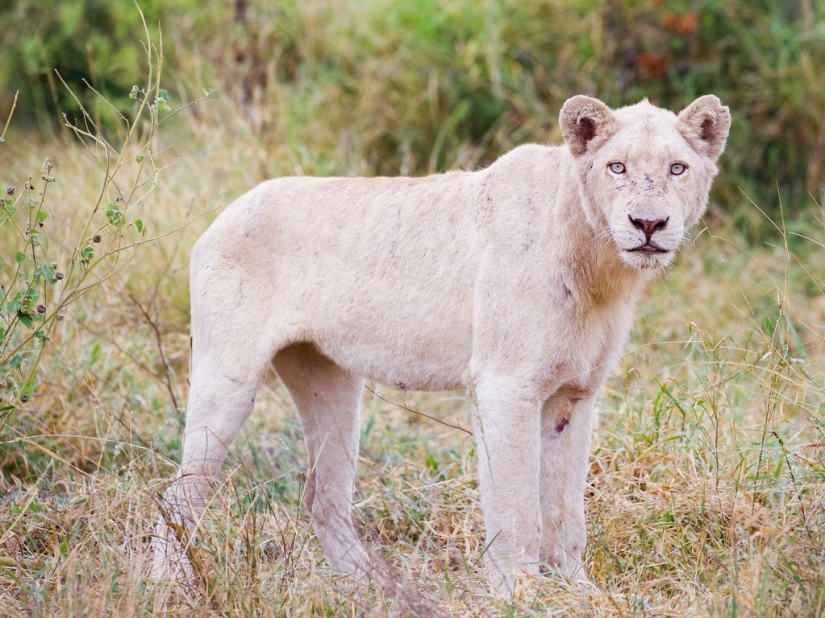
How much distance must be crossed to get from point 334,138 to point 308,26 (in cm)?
180

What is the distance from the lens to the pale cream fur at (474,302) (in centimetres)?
378

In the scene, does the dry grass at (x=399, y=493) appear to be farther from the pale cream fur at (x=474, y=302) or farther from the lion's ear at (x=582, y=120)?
the lion's ear at (x=582, y=120)

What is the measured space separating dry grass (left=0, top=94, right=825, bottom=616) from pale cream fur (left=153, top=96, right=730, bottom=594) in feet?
0.62

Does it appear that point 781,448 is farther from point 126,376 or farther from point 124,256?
point 124,256

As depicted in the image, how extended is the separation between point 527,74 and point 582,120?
599 centimetres

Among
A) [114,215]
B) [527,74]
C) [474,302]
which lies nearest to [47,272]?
[114,215]

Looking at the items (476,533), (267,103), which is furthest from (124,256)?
(476,533)

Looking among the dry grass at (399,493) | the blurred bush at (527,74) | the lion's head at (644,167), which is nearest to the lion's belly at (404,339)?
the dry grass at (399,493)

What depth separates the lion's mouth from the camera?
3611mm

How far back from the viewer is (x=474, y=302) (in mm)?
3982

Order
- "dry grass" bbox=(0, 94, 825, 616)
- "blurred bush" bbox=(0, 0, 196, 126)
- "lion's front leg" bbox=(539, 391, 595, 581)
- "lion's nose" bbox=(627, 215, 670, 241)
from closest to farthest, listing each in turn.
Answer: "dry grass" bbox=(0, 94, 825, 616)
"lion's nose" bbox=(627, 215, 670, 241)
"lion's front leg" bbox=(539, 391, 595, 581)
"blurred bush" bbox=(0, 0, 196, 126)

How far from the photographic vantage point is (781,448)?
4.22 metres

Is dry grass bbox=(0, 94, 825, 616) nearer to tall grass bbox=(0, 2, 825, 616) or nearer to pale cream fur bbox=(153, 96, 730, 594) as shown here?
tall grass bbox=(0, 2, 825, 616)

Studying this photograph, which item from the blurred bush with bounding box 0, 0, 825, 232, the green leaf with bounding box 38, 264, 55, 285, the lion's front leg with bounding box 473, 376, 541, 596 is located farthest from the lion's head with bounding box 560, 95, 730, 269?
the blurred bush with bounding box 0, 0, 825, 232
